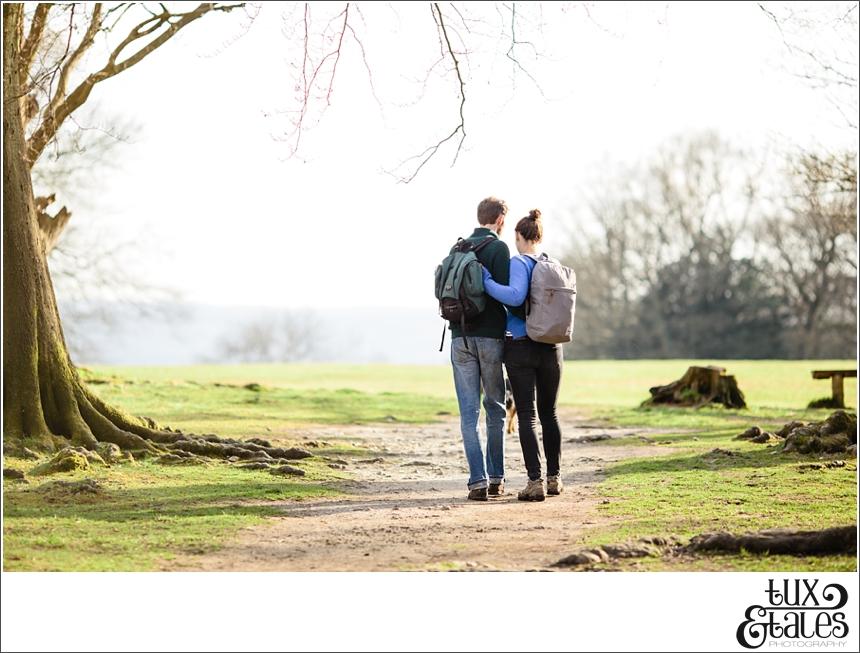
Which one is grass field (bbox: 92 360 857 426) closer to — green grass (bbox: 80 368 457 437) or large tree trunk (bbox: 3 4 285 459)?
green grass (bbox: 80 368 457 437)

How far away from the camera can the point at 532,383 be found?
26.9ft

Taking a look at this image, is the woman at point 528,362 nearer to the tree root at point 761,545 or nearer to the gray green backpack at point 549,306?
the gray green backpack at point 549,306

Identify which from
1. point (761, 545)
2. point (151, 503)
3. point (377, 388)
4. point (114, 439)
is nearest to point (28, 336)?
point (114, 439)

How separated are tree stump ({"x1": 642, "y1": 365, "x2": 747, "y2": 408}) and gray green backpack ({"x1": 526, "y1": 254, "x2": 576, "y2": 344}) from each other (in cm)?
1107

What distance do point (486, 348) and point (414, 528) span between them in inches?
58.1

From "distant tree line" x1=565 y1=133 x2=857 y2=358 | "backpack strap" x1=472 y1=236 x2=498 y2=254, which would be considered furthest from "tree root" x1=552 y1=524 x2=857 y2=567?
"distant tree line" x1=565 y1=133 x2=857 y2=358

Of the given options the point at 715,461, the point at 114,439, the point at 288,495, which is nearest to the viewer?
the point at 288,495

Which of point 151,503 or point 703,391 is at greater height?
point 703,391

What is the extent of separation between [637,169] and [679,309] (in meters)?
5.72

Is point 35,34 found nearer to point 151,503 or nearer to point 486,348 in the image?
point 151,503

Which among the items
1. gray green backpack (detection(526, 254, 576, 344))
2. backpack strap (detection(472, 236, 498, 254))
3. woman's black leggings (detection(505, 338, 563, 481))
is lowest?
woman's black leggings (detection(505, 338, 563, 481))

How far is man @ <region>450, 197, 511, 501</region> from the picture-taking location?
8.10 m

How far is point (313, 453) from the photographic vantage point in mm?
11547

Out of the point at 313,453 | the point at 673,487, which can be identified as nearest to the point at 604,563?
the point at 673,487
